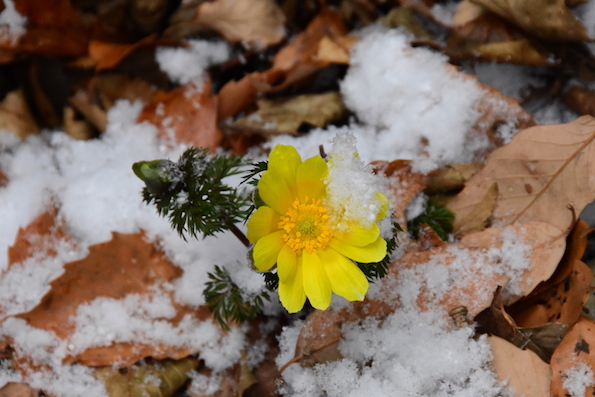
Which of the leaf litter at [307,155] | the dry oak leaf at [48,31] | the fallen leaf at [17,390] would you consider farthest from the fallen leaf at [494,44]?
the fallen leaf at [17,390]

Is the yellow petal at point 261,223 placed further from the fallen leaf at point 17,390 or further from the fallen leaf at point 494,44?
the fallen leaf at point 494,44

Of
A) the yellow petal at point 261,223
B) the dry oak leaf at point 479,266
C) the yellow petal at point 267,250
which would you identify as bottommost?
the dry oak leaf at point 479,266

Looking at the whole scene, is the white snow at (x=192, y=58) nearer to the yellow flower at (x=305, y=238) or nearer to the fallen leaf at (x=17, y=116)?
the fallen leaf at (x=17, y=116)

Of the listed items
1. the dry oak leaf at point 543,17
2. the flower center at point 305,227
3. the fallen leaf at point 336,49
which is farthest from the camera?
the fallen leaf at point 336,49

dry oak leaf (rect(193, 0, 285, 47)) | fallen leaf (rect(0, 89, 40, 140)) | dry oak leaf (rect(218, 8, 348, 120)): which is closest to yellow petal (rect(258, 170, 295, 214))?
dry oak leaf (rect(218, 8, 348, 120))

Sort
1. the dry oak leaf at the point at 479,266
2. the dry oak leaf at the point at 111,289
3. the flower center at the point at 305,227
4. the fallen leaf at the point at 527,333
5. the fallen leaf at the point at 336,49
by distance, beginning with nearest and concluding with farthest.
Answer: the flower center at the point at 305,227 → the fallen leaf at the point at 527,333 → the dry oak leaf at the point at 479,266 → the dry oak leaf at the point at 111,289 → the fallen leaf at the point at 336,49

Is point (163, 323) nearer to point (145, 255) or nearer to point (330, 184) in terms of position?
point (145, 255)

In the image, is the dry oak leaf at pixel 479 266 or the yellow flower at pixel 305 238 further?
the dry oak leaf at pixel 479 266

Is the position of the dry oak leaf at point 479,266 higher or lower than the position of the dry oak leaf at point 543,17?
lower
